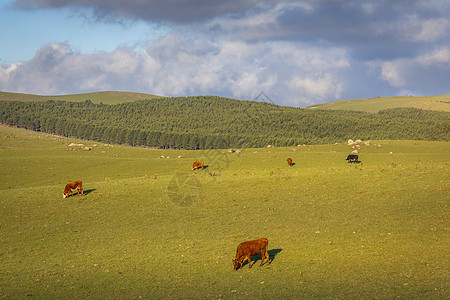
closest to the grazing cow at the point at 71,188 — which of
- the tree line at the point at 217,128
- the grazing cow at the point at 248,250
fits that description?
the grazing cow at the point at 248,250

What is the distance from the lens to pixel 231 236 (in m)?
19.7

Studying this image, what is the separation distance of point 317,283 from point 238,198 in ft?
45.4

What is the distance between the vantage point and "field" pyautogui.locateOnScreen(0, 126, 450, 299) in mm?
13766

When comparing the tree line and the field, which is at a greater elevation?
the tree line

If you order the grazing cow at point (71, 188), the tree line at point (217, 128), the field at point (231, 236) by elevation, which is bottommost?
the field at point (231, 236)

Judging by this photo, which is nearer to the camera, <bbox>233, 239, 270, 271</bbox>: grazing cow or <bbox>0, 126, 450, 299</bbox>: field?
<bbox>0, 126, 450, 299</bbox>: field

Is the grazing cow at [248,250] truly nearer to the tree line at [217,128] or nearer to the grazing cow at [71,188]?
the grazing cow at [71,188]

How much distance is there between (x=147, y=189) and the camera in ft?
99.3

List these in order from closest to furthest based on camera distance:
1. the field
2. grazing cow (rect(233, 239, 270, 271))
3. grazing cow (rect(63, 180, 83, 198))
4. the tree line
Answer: the field, grazing cow (rect(233, 239, 270, 271)), grazing cow (rect(63, 180, 83, 198)), the tree line

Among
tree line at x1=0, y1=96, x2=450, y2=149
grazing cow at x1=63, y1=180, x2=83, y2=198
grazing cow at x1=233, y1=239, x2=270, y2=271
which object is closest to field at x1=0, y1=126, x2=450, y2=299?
grazing cow at x1=233, y1=239, x2=270, y2=271

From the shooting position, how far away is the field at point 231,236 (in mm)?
13766

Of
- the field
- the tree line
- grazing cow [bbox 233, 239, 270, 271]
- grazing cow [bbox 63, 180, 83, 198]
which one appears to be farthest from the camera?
the tree line

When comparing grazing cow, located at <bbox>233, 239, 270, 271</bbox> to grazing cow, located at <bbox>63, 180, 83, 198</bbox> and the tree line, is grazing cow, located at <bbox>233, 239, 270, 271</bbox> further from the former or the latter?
the tree line

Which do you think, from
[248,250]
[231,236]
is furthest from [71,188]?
[248,250]
